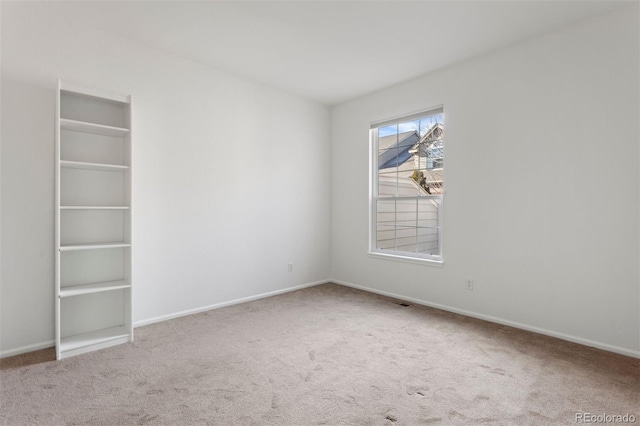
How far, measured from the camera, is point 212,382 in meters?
2.17

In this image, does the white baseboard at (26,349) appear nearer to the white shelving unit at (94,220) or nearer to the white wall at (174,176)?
the white wall at (174,176)

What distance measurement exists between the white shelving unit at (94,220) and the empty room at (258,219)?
18 millimetres

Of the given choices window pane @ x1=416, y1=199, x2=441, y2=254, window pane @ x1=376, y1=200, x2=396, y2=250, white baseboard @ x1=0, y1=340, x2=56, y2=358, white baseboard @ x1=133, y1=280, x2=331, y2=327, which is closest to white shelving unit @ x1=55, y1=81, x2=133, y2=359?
white baseboard @ x1=0, y1=340, x2=56, y2=358

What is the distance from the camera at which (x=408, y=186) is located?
428 cm

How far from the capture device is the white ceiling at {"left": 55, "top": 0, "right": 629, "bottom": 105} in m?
2.60

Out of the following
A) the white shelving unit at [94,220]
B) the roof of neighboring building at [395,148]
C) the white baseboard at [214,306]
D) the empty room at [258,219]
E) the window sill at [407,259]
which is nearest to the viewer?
the empty room at [258,219]

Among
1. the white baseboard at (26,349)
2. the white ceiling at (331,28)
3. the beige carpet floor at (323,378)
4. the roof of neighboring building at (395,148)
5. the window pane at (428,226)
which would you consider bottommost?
the beige carpet floor at (323,378)

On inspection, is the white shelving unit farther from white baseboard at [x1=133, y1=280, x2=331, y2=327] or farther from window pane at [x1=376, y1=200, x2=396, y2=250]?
window pane at [x1=376, y1=200, x2=396, y2=250]

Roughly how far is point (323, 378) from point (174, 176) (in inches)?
98.4

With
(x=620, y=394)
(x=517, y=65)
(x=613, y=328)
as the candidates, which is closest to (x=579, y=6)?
(x=517, y=65)

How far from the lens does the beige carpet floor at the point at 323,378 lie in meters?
1.84

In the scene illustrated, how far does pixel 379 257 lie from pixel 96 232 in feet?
10.6

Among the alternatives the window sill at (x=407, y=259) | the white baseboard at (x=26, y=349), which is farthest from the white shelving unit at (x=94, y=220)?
the window sill at (x=407, y=259)

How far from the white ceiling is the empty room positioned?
3 centimetres
